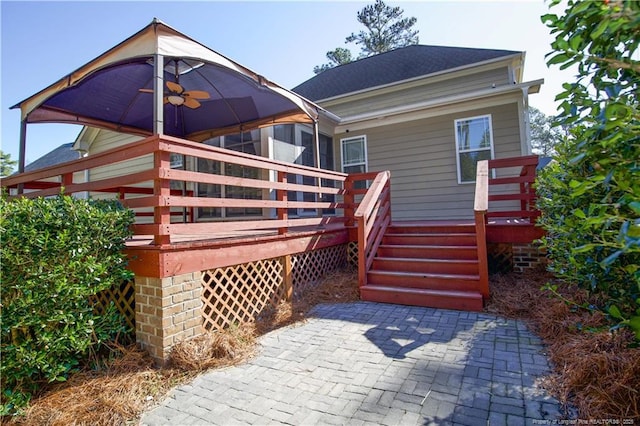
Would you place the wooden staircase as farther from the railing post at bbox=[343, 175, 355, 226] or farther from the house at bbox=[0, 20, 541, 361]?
the railing post at bbox=[343, 175, 355, 226]

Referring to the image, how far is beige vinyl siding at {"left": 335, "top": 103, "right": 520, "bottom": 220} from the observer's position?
7035mm

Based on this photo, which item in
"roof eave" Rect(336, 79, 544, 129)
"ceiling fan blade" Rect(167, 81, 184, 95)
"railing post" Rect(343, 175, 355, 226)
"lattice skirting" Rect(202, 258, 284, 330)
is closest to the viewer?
"lattice skirting" Rect(202, 258, 284, 330)

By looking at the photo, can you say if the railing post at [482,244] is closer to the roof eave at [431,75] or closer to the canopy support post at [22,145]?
the roof eave at [431,75]

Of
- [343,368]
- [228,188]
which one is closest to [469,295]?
[343,368]

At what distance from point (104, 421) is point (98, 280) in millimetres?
1085

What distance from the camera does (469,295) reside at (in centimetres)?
407

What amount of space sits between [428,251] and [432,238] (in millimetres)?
339

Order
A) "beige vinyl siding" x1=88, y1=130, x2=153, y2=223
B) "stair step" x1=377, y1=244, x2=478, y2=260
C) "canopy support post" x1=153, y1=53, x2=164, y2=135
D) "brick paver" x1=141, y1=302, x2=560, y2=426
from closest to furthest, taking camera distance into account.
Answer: "brick paver" x1=141, y1=302, x2=560, y2=426, "canopy support post" x1=153, y1=53, x2=164, y2=135, "stair step" x1=377, y1=244, x2=478, y2=260, "beige vinyl siding" x1=88, y1=130, x2=153, y2=223

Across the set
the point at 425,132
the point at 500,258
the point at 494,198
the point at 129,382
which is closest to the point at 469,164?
the point at 425,132

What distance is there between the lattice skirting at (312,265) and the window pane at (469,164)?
11.9 feet

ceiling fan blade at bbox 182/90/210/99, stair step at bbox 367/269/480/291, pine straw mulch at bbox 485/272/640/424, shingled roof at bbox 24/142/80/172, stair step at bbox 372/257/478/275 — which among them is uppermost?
shingled roof at bbox 24/142/80/172

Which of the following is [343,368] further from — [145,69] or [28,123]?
[28,123]

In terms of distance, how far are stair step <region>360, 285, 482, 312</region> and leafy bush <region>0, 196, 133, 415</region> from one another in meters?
3.26

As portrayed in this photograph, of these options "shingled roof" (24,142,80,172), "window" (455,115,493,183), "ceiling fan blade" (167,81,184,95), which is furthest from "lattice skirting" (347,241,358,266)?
"shingled roof" (24,142,80,172)
